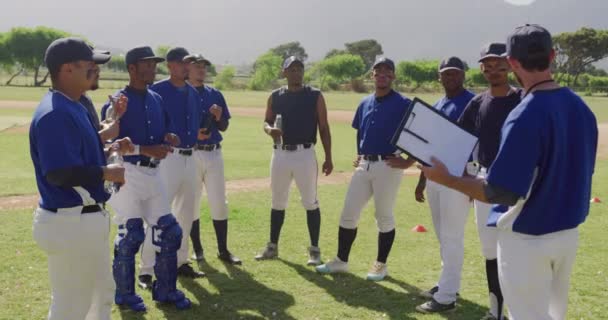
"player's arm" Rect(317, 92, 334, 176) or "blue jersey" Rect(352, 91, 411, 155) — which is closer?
"blue jersey" Rect(352, 91, 411, 155)

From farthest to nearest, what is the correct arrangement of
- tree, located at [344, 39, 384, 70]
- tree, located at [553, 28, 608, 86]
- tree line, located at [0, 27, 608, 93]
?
tree, located at [344, 39, 384, 70] < tree, located at [553, 28, 608, 86] < tree line, located at [0, 27, 608, 93]

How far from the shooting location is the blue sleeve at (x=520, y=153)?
132 inches

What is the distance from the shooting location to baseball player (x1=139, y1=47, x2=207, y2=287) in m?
6.80

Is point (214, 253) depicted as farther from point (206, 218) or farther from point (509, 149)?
point (509, 149)

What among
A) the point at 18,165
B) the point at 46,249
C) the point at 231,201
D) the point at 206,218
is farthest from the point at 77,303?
the point at 18,165

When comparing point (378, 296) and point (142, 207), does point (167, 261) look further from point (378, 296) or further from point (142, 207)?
point (378, 296)

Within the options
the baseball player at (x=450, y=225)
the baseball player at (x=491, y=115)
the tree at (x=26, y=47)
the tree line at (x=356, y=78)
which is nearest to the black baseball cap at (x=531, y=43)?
the baseball player at (x=491, y=115)

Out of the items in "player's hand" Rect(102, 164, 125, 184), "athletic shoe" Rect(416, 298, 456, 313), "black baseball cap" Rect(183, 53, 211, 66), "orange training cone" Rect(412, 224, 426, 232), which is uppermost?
"black baseball cap" Rect(183, 53, 211, 66)

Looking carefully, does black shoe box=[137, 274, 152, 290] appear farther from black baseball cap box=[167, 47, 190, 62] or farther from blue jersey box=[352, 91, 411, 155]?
blue jersey box=[352, 91, 411, 155]

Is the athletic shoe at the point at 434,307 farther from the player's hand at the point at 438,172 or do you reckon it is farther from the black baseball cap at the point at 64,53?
the black baseball cap at the point at 64,53

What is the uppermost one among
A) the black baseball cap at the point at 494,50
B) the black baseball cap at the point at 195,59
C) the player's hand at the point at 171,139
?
the black baseball cap at the point at 494,50

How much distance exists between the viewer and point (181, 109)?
22.7ft

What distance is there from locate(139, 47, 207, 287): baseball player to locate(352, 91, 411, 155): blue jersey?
209 centimetres

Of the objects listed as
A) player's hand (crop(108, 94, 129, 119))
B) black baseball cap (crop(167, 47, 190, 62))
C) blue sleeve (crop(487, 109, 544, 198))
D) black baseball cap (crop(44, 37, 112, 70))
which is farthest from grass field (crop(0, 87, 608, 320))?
blue sleeve (crop(487, 109, 544, 198))
